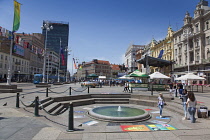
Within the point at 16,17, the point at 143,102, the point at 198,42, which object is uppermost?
the point at 198,42

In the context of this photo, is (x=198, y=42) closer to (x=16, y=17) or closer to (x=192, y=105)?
(x=192, y=105)

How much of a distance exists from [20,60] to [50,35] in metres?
Result: 73.0

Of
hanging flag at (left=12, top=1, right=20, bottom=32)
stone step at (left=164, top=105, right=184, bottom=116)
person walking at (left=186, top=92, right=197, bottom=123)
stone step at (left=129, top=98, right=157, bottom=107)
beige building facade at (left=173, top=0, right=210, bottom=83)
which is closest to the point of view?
person walking at (left=186, top=92, right=197, bottom=123)

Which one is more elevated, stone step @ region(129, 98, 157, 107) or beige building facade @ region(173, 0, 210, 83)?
beige building facade @ region(173, 0, 210, 83)

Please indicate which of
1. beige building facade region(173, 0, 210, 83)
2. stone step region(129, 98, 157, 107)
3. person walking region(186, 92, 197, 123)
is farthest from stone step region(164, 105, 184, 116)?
beige building facade region(173, 0, 210, 83)

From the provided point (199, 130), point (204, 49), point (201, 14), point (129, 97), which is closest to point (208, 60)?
point (204, 49)

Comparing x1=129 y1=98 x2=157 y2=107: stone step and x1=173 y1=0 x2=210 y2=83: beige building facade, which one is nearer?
x1=129 y1=98 x2=157 y2=107: stone step

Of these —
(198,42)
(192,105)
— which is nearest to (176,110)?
(192,105)

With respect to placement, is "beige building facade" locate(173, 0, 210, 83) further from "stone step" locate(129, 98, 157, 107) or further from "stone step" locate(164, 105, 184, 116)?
"stone step" locate(164, 105, 184, 116)

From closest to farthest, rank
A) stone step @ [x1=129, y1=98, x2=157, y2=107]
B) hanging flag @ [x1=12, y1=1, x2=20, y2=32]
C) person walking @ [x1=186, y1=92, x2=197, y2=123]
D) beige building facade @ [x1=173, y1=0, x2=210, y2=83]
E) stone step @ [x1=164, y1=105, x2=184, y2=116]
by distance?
1. person walking @ [x1=186, y1=92, x2=197, y2=123]
2. stone step @ [x1=164, y1=105, x2=184, y2=116]
3. stone step @ [x1=129, y1=98, x2=157, y2=107]
4. hanging flag @ [x1=12, y1=1, x2=20, y2=32]
5. beige building facade @ [x1=173, y1=0, x2=210, y2=83]

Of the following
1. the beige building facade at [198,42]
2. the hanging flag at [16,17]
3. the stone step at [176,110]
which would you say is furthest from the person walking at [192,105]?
the beige building facade at [198,42]

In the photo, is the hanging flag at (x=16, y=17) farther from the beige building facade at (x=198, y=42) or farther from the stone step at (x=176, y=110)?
the beige building facade at (x=198, y=42)

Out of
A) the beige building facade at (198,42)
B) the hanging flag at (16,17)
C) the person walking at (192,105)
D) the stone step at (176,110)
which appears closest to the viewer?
the person walking at (192,105)

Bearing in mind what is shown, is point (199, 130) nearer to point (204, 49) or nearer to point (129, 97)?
point (129, 97)
